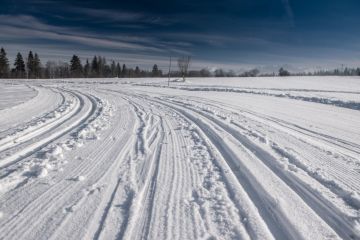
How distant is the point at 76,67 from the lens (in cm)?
8138

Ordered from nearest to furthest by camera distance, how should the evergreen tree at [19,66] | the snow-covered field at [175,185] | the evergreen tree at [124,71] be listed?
the snow-covered field at [175,185] → the evergreen tree at [19,66] → the evergreen tree at [124,71]

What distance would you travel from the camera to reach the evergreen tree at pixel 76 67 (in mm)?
80750

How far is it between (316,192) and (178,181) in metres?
1.95

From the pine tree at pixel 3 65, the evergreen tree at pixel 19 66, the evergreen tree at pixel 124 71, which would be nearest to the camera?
the pine tree at pixel 3 65

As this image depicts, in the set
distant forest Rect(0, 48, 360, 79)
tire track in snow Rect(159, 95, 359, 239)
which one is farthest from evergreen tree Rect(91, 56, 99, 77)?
tire track in snow Rect(159, 95, 359, 239)

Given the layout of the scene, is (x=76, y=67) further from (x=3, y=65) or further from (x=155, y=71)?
(x=155, y=71)

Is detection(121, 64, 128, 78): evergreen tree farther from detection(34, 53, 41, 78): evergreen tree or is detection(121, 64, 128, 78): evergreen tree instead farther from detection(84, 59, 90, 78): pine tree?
detection(34, 53, 41, 78): evergreen tree

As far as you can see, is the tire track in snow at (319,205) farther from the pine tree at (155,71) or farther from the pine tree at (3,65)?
the pine tree at (155,71)

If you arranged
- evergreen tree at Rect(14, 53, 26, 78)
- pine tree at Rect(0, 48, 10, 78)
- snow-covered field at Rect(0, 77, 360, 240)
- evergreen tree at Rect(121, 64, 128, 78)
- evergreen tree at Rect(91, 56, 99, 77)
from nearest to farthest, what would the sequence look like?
snow-covered field at Rect(0, 77, 360, 240)
pine tree at Rect(0, 48, 10, 78)
evergreen tree at Rect(14, 53, 26, 78)
evergreen tree at Rect(91, 56, 99, 77)
evergreen tree at Rect(121, 64, 128, 78)

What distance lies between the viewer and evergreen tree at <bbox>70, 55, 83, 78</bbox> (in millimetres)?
80750

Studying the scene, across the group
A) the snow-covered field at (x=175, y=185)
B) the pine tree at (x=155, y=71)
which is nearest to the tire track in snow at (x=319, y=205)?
the snow-covered field at (x=175, y=185)

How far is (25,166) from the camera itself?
173 inches

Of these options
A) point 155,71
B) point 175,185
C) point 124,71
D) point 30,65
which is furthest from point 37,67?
point 175,185

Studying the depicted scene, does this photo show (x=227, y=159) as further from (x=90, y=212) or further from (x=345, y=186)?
(x=90, y=212)
